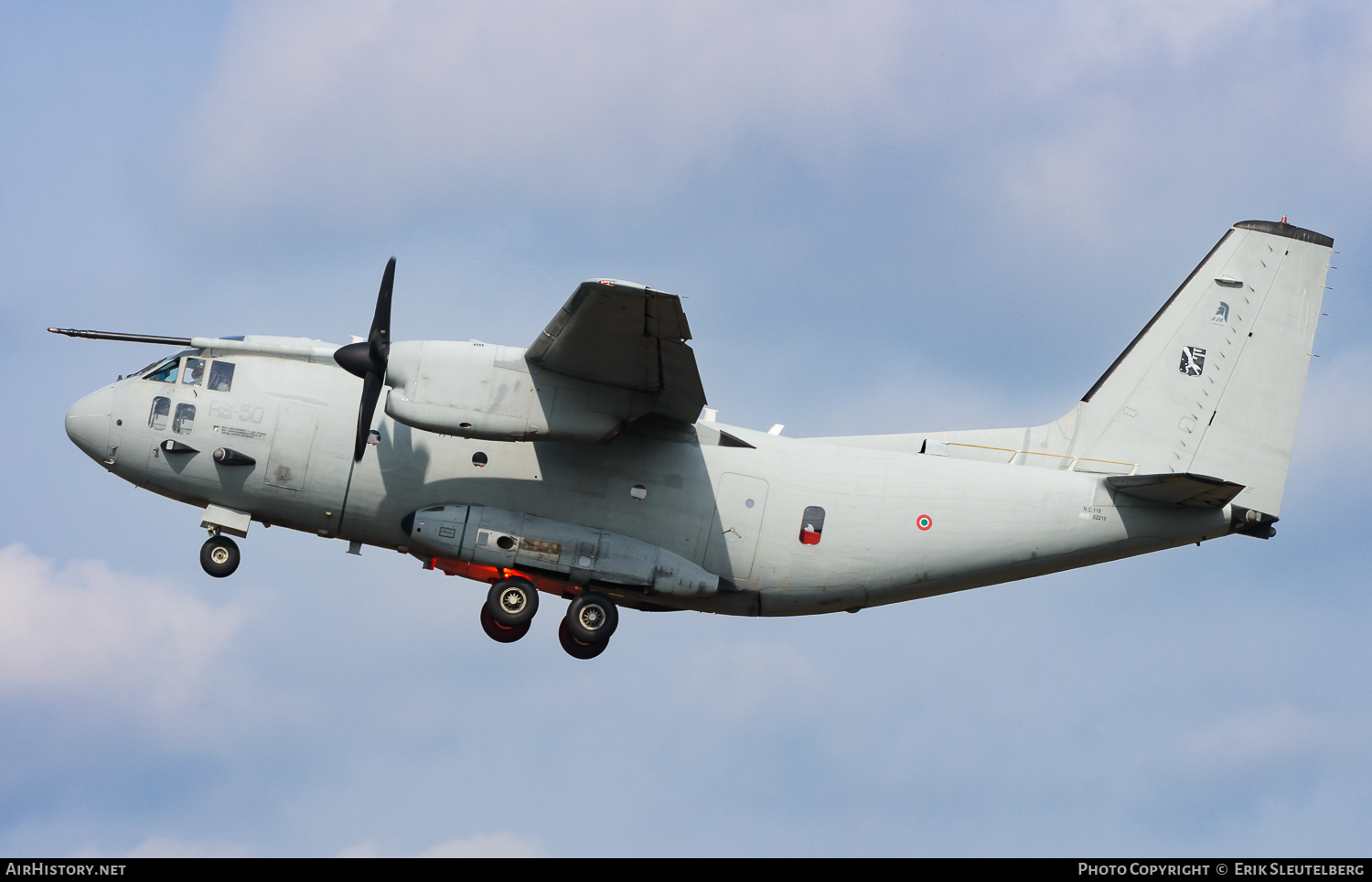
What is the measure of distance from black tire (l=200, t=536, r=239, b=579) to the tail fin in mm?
14101

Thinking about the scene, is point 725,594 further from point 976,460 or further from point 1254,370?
point 1254,370

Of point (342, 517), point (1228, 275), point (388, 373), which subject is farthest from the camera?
point (1228, 275)

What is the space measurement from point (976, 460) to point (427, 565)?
29.9ft

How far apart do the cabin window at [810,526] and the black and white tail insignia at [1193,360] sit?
739cm

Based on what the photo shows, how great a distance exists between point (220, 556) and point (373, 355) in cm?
434

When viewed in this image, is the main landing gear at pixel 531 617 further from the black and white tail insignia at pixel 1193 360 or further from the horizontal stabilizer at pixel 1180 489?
the black and white tail insignia at pixel 1193 360

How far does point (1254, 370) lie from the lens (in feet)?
74.0

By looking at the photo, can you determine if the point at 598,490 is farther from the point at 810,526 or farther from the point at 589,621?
the point at 810,526

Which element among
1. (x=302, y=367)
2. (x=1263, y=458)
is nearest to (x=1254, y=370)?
(x=1263, y=458)

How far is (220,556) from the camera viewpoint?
19953 millimetres

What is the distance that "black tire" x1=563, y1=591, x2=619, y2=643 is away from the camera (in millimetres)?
19922

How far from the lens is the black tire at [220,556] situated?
1992 centimetres

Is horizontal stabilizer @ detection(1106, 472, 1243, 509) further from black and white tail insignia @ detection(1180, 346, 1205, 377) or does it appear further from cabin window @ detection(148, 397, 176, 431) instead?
cabin window @ detection(148, 397, 176, 431)

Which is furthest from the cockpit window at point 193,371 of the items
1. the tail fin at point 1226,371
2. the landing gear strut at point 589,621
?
the tail fin at point 1226,371
